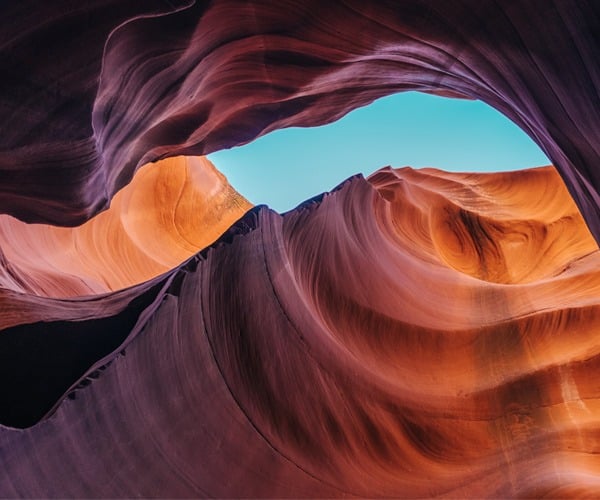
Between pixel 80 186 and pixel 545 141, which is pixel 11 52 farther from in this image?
pixel 545 141

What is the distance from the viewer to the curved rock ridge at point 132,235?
5.09 m

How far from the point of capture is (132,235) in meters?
8.46

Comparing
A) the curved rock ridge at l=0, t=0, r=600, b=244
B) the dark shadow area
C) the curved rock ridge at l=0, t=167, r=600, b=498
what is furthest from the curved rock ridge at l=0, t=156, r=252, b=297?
the curved rock ridge at l=0, t=167, r=600, b=498

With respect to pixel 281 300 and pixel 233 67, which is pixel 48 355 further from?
pixel 233 67

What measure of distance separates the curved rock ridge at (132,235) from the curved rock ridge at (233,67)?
60.4 inches

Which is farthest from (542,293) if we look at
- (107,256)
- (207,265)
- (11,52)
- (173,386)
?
(107,256)

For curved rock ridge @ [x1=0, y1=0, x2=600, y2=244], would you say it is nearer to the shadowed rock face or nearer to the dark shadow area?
the shadowed rock face

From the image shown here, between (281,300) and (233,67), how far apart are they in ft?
5.83

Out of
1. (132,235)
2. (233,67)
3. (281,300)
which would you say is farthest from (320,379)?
(132,235)

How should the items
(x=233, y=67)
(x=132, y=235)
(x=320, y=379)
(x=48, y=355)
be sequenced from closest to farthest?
(x=48, y=355), (x=320, y=379), (x=233, y=67), (x=132, y=235)

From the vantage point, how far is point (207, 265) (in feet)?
10.3

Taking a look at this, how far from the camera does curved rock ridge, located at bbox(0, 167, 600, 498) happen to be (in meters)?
2.54

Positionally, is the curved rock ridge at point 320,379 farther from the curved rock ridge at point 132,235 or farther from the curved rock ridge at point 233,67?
the curved rock ridge at point 132,235

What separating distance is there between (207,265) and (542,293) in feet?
11.2
